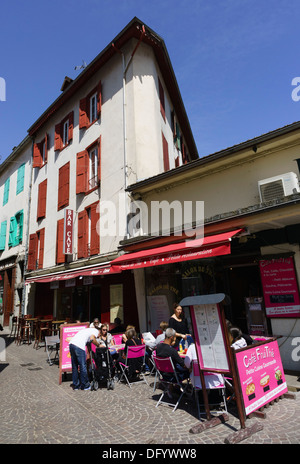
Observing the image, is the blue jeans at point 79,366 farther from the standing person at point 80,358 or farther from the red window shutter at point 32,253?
the red window shutter at point 32,253

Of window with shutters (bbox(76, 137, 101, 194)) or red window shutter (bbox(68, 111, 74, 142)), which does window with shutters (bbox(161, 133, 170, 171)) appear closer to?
window with shutters (bbox(76, 137, 101, 194))

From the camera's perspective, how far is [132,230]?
34.7 ft

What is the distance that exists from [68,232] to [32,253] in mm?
4751

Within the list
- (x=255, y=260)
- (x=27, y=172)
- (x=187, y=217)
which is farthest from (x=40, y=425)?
(x=27, y=172)

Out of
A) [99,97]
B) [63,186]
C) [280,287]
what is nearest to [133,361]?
[280,287]

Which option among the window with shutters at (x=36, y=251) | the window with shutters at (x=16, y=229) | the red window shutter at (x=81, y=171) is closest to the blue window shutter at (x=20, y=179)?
the window with shutters at (x=16, y=229)

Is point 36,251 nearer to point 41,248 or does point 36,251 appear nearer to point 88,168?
point 41,248

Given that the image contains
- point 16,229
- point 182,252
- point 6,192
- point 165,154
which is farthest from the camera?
point 6,192

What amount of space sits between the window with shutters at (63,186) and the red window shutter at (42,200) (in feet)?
6.06

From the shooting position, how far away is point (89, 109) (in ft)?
47.0

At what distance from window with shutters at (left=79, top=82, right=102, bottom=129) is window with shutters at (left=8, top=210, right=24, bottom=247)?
8.51m

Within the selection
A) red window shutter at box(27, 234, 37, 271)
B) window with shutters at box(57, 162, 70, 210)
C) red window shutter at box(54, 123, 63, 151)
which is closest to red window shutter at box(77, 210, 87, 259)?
window with shutters at box(57, 162, 70, 210)

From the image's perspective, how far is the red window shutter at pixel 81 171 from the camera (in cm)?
1341

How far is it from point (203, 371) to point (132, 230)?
6815mm
